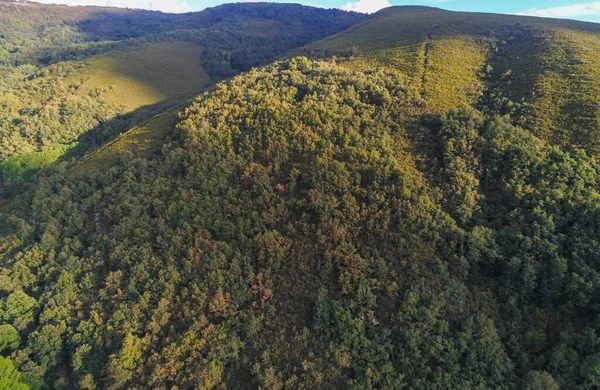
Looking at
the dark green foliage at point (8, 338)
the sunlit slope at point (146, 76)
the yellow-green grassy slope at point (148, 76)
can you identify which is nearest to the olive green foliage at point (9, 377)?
the dark green foliage at point (8, 338)

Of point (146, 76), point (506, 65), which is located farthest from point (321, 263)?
point (146, 76)

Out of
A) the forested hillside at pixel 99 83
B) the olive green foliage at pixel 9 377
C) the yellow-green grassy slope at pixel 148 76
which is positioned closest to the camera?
the olive green foliage at pixel 9 377

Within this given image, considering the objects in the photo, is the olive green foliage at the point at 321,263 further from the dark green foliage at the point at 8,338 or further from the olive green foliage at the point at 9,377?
the olive green foliage at the point at 9,377

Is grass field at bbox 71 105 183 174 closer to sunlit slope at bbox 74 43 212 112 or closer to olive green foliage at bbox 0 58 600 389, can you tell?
olive green foliage at bbox 0 58 600 389

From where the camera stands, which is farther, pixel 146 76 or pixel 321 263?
pixel 146 76

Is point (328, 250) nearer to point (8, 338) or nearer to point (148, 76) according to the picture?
point (8, 338)

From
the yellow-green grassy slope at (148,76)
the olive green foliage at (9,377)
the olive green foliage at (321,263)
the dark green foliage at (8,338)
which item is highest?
the yellow-green grassy slope at (148,76)
